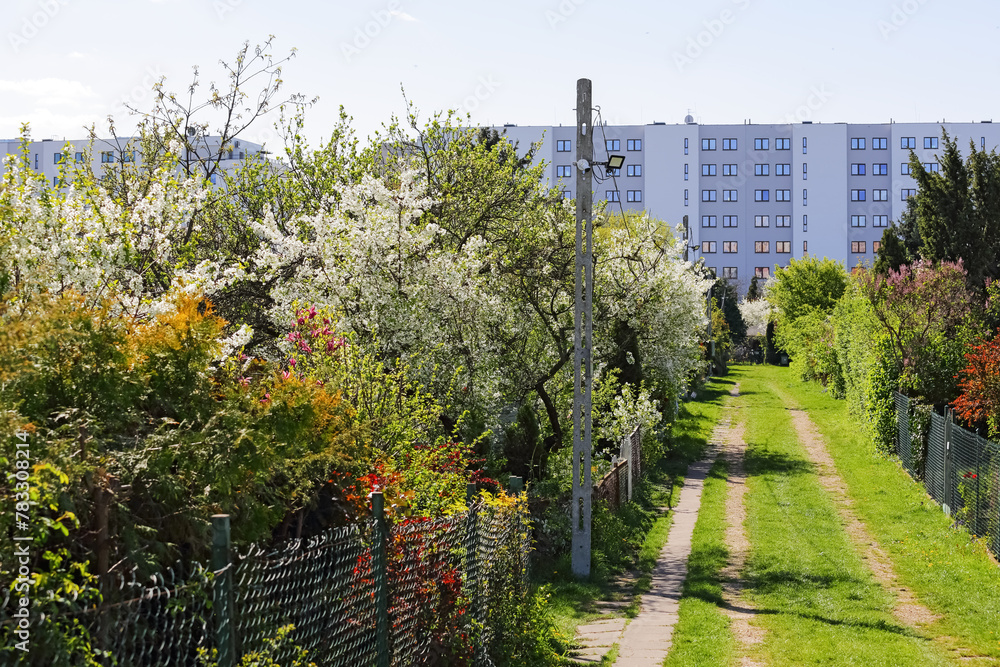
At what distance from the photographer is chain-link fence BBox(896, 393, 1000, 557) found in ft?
43.2

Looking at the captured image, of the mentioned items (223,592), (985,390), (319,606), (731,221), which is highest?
(731,221)

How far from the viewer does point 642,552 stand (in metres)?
15.0

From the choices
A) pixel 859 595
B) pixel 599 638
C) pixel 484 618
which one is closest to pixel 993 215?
pixel 859 595

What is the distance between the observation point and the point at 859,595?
1165 cm

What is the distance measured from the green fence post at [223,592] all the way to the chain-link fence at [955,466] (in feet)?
39.0

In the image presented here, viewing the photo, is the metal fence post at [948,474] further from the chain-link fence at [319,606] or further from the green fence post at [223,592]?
the green fence post at [223,592]

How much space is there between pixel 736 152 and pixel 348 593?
8851 cm

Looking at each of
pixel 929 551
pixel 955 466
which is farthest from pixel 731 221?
pixel 929 551

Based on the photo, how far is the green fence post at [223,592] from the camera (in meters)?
3.77

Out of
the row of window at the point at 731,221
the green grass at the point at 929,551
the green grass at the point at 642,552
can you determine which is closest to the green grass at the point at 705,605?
the green grass at the point at 642,552

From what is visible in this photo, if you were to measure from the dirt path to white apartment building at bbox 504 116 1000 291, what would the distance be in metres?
62.9

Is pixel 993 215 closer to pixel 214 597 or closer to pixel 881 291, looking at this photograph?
pixel 881 291

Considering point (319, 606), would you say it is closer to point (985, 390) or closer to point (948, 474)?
point (985, 390)

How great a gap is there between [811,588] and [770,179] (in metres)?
81.3
